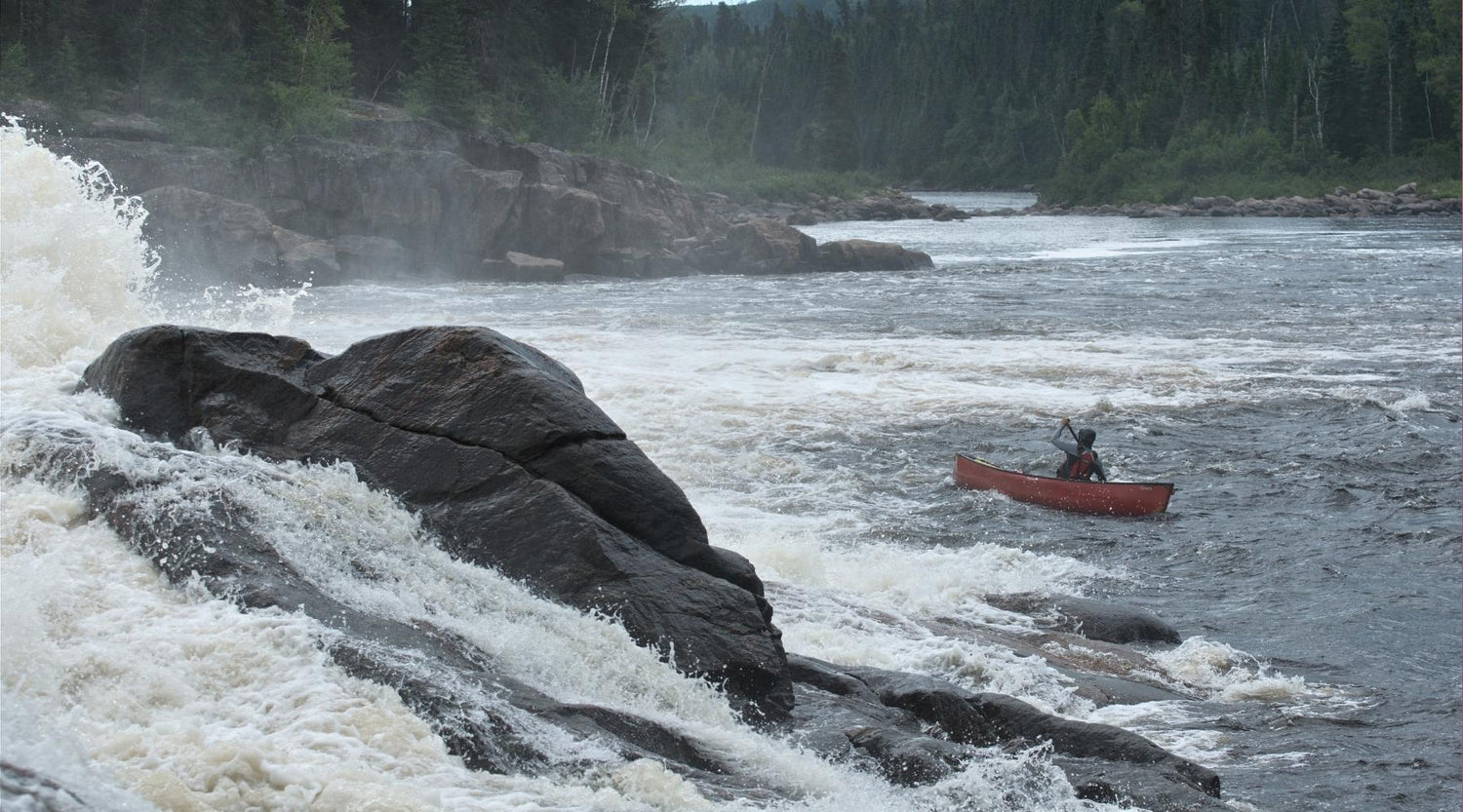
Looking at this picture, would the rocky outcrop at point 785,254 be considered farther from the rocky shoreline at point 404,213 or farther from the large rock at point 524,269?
Result: the large rock at point 524,269

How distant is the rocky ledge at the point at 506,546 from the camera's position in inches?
277

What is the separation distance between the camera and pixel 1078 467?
16.8 meters

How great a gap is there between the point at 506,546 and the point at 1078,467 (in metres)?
9.93

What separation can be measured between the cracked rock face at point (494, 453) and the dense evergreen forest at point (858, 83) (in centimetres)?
3864

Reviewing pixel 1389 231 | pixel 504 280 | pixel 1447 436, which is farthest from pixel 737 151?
→ pixel 1447 436

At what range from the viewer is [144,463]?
8.18 meters

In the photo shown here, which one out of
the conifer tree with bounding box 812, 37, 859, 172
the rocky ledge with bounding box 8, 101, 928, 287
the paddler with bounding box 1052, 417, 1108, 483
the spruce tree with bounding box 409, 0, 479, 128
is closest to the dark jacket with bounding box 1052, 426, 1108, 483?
the paddler with bounding box 1052, 417, 1108, 483

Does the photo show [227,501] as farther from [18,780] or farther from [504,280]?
[504,280]

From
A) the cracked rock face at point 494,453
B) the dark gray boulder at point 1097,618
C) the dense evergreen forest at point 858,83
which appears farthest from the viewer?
the dense evergreen forest at point 858,83

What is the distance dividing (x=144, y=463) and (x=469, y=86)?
165 ft

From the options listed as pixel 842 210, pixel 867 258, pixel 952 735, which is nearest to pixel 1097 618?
pixel 952 735

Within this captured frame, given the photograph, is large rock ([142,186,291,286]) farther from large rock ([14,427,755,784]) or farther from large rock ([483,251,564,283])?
large rock ([14,427,755,784])

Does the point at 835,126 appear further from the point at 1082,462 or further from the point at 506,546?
the point at 506,546

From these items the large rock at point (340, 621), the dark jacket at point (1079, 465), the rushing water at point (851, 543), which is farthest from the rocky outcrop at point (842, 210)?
the large rock at point (340, 621)
